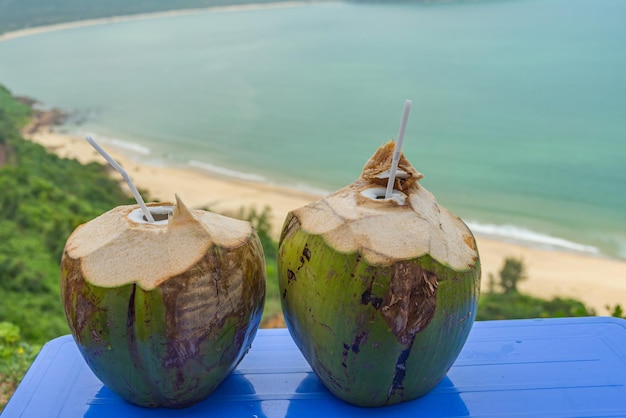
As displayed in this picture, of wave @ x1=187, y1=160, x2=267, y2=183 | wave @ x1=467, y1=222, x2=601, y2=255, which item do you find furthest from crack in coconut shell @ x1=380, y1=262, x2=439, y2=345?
wave @ x1=187, y1=160, x2=267, y2=183

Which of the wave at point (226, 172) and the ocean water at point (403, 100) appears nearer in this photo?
the ocean water at point (403, 100)

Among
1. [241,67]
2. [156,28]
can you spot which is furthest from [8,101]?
[156,28]

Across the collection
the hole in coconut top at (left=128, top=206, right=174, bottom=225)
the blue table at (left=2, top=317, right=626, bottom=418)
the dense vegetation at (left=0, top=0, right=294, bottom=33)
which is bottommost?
the dense vegetation at (left=0, top=0, right=294, bottom=33)

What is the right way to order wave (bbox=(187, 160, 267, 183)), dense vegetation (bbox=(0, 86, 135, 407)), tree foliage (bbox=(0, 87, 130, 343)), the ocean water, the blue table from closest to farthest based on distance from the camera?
the blue table < dense vegetation (bbox=(0, 86, 135, 407)) < tree foliage (bbox=(0, 87, 130, 343)) < the ocean water < wave (bbox=(187, 160, 267, 183))

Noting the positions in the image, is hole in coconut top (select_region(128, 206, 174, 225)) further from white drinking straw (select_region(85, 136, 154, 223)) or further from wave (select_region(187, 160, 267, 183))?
wave (select_region(187, 160, 267, 183))

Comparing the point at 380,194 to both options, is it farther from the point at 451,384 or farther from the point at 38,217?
the point at 38,217

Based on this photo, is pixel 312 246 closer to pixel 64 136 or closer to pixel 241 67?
pixel 64 136

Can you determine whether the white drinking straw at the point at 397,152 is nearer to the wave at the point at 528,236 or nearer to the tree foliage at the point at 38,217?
the tree foliage at the point at 38,217

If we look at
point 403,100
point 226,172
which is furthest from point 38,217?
point 403,100

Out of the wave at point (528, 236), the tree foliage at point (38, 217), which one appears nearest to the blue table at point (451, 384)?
the tree foliage at point (38, 217)
